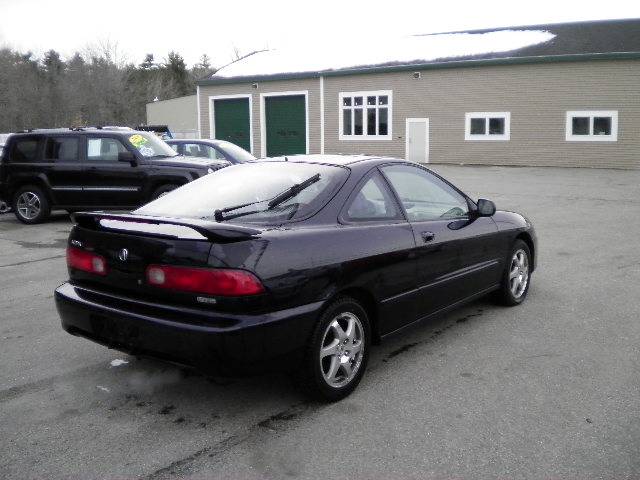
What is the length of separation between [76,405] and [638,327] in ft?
14.4

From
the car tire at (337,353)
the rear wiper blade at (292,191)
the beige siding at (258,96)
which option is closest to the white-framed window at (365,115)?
the beige siding at (258,96)

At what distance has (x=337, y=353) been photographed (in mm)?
3990

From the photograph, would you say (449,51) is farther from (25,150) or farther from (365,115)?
(25,150)

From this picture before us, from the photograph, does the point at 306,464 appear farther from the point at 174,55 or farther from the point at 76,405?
the point at 174,55

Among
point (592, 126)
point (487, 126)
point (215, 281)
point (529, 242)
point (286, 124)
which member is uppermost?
point (286, 124)

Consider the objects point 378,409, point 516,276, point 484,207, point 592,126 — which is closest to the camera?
point 378,409

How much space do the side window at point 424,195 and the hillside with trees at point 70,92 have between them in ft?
163

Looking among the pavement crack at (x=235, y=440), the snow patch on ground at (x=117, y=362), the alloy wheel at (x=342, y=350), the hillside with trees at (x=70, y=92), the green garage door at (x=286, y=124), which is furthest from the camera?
the hillside with trees at (x=70, y=92)

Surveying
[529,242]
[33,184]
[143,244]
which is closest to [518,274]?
[529,242]

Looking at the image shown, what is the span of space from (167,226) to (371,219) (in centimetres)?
139

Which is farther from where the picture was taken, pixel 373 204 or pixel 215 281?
pixel 373 204

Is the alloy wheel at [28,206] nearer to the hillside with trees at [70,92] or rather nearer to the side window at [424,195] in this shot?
the side window at [424,195]

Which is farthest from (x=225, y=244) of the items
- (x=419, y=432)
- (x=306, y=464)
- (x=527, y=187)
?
(x=527, y=187)

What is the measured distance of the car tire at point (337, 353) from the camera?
379 centimetres
